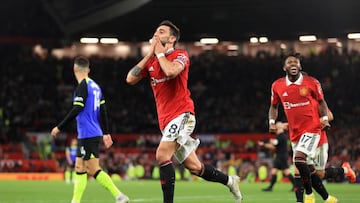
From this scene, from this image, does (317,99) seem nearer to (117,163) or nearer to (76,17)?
(117,163)

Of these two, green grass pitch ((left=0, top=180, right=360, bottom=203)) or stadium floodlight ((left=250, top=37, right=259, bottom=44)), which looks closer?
green grass pitch ((left=0, top=180, right=360, bottom=203))

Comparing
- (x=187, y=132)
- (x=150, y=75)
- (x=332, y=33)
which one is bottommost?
(x=187, y=132)

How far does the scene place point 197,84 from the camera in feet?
157

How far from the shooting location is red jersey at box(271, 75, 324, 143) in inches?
490

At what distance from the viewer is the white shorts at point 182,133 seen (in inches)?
391

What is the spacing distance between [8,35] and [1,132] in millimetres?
6973

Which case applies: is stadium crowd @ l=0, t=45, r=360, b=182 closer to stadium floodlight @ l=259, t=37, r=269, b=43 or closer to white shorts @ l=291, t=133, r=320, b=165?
stadium floodlight @ l=259, t=37, r=269, b=43

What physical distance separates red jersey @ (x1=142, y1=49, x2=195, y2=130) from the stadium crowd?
105 feet

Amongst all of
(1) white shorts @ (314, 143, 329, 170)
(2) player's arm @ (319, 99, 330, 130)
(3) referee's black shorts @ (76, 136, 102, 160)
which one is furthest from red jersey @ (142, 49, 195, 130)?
(1) white shorts @ (314, 143, 329, 170)

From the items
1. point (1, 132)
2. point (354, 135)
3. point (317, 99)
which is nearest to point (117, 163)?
point (1, 132)

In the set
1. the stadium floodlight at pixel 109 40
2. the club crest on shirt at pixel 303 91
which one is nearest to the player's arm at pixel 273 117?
the club crest on shirt at pixel 303 91

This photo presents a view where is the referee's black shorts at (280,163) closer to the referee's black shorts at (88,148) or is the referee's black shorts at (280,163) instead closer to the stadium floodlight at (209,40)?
the referee's black shorts at (88,148)

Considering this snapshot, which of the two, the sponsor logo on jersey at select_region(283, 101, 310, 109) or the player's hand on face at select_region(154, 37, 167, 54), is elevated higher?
the player's hand on face at select_region(154, 37, 167, 54)

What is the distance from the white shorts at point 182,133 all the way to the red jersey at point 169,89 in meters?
0.07
